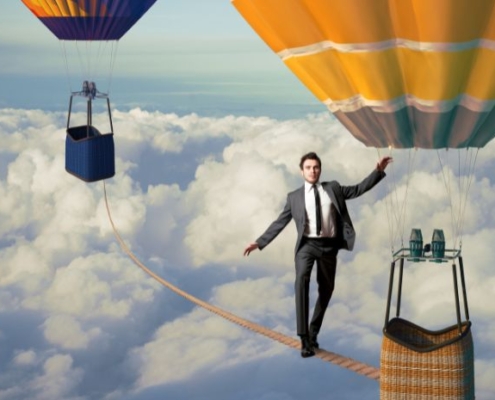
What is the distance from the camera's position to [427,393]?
492 inches

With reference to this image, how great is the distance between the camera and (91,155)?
24109 mm

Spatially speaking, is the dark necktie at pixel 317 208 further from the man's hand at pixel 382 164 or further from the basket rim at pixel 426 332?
the basket rim at pixel 426 332

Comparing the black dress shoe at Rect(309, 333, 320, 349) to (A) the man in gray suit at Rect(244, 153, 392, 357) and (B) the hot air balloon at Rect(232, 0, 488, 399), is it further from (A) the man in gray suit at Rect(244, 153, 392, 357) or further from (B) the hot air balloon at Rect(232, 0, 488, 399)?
(B) the hot air balloon at Rect(232, 0, 488, 399)

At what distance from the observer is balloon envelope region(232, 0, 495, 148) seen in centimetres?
1285

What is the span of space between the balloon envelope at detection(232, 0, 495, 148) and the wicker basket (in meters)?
2.36

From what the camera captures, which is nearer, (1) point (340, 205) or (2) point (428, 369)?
(2) point (428, 369)

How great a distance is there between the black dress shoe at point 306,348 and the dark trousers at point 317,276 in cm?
10

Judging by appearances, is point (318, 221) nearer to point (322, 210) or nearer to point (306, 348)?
point (322, 210)

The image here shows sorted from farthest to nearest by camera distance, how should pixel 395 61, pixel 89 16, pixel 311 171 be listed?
pixel 89 16
pixel 395 61
pixel 311 171

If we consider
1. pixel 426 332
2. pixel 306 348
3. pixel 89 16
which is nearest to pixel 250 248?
pixel 306 348

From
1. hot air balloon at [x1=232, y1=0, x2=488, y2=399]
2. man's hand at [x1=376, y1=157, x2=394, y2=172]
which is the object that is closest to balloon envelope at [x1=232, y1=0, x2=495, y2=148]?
hot air balloon at [x1=232, y1=0, x2=488, y2=399]

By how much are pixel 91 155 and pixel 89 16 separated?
109 inches

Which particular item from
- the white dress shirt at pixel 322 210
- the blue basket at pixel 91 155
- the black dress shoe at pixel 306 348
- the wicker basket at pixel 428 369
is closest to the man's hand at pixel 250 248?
the white dress shirt at pixel 322 210

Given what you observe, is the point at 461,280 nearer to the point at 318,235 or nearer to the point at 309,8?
the point at 318,235
